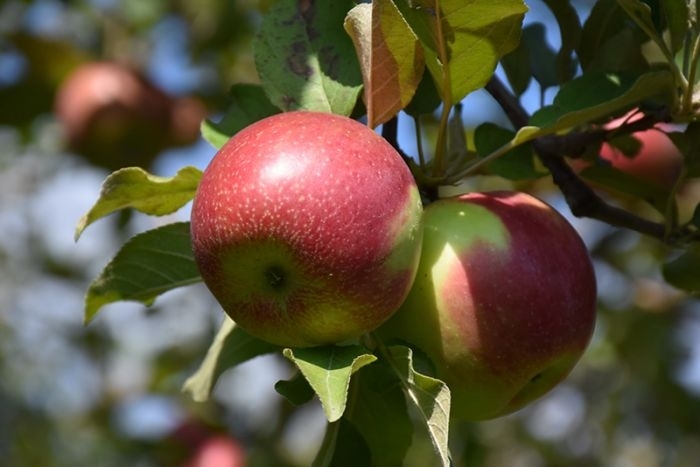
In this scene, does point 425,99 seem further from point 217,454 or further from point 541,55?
point 217,454

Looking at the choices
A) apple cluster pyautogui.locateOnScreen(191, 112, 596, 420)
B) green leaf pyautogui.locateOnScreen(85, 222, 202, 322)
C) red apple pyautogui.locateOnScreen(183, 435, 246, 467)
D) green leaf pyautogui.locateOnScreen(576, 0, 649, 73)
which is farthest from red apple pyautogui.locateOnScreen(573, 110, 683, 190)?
red apple pyautogui.locateOnScreen(183, 435, 246, 467)

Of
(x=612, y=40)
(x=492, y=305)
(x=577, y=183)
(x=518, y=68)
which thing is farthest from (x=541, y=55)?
(x=492, y=305)

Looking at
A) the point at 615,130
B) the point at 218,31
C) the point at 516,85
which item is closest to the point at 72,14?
the point at 218,31

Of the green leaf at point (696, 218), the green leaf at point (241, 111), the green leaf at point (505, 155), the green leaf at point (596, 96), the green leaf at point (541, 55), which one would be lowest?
the green leaf at point (696, 218)

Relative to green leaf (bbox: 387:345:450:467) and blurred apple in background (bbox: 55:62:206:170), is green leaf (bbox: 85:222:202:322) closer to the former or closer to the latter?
green leaf (bbox: 387:345:450:467)

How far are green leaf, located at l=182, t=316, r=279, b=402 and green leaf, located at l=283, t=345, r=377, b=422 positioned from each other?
0.91ft

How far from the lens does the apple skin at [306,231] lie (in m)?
0.86

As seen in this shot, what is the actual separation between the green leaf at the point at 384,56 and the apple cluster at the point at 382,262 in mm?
83

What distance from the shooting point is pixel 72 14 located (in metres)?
3.66

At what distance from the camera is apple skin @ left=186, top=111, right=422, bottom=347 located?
2.83 feet

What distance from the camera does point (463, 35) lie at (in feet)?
3.34

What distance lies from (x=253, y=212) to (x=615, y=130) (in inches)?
19.6

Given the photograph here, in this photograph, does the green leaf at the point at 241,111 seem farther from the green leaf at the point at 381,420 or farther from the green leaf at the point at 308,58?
the green leaf at the point at 381,420

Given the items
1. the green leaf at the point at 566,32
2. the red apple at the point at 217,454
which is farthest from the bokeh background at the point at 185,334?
the green leaf at the point at 566,32
